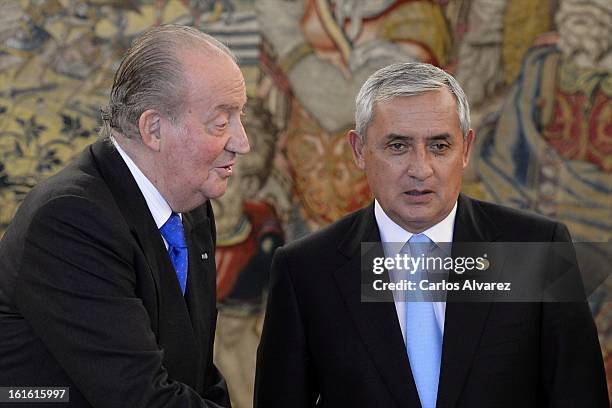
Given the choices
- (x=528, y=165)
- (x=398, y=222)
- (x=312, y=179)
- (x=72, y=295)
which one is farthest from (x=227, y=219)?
(x=72, y=295)

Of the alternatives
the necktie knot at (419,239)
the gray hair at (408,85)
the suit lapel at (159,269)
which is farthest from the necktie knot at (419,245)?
the suit lapel at (159,269)

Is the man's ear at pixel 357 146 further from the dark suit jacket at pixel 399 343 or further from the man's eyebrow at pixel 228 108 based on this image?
the man's eyebrow at pixel 228 108

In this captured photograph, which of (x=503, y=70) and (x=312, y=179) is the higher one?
(x=503, y=70)

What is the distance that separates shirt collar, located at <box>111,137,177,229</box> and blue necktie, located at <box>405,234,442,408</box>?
0.65 meters

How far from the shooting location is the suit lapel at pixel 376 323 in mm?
2289

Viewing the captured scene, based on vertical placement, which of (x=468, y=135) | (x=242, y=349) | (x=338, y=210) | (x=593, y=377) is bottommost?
(x=242, y=349)

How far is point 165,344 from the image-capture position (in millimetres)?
2199

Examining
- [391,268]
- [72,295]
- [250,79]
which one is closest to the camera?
[72,295]

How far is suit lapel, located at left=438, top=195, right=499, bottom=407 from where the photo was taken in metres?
2.27

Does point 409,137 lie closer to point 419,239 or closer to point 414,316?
point 419,239

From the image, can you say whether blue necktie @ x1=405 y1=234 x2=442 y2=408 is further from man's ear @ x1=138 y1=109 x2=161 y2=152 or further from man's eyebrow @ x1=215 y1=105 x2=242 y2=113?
man's ear @ x1=138 y1=109 x2=161 y2=152

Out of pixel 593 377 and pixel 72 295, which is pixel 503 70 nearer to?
pixel 593 377

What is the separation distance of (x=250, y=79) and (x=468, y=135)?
155cm

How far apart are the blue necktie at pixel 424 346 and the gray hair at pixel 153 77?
76 centimetres
